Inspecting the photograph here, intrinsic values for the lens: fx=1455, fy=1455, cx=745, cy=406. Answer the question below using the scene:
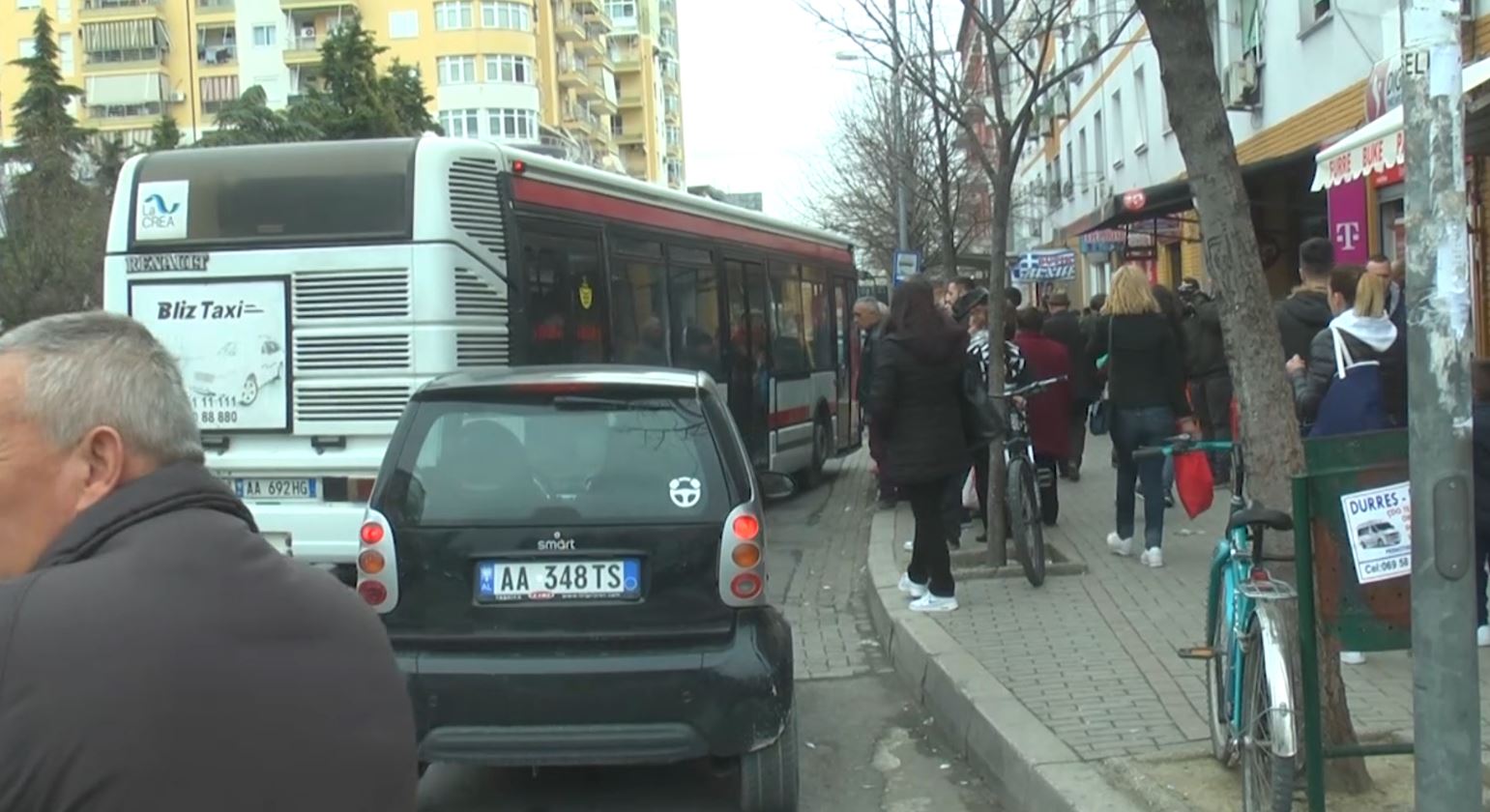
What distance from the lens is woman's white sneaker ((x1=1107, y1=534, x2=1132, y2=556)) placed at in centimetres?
972

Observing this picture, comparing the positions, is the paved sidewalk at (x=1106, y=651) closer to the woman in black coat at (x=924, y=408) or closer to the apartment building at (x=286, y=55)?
the woman in black coat at (x=924, y=408)

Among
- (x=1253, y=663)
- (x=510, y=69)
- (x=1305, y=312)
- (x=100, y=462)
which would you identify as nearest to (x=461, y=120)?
(x=510, y=69)

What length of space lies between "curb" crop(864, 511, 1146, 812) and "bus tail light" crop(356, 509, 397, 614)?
2386 mm

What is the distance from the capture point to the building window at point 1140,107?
90.6ft

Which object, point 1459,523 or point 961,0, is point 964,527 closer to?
point 961,0

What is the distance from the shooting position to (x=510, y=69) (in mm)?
73875

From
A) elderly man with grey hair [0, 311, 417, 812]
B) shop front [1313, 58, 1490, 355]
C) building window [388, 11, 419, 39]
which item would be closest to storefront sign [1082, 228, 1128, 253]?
shop front [1313, 58, 1490, 355]

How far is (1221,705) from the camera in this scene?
501cm

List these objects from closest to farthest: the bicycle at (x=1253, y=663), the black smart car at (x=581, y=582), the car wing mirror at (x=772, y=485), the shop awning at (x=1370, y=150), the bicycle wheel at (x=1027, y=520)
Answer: the bicycle at (x=1253, y=663) < the black smart car at (x=581, y=582) < the car wing mirror at (x=772, y=485) < the bicycle wheel at (x=1027, y=520) < the shop awning at (x=1370, y=150)

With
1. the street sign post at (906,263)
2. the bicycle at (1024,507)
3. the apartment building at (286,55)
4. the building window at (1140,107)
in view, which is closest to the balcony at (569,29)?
the apartment building at (286,55)

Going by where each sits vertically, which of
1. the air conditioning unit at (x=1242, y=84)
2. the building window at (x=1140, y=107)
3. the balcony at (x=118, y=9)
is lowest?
the air conditioning unit at (x=1242, y=84)

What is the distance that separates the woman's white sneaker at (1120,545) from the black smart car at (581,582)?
4.80 meters

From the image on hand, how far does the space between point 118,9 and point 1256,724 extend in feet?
273

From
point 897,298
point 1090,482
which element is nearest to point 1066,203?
point 1090,482
